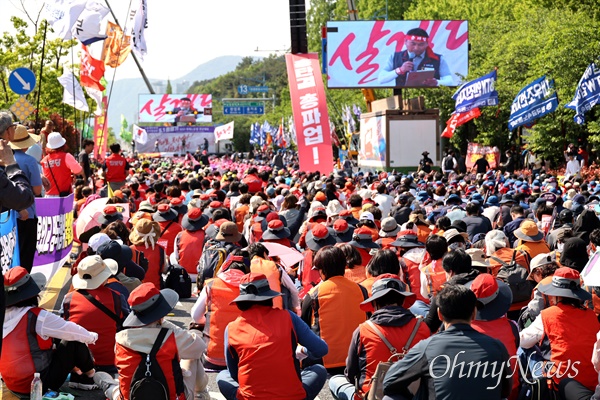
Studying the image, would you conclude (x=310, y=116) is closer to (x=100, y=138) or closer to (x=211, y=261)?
(x=100, y=138)

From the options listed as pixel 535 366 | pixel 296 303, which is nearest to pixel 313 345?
pixel 535 366

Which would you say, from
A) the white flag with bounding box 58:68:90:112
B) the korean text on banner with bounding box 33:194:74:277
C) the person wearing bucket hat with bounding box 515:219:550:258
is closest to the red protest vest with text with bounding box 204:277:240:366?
the korean text on banner with bounding box 33:194:74:277

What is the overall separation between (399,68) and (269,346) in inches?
1377

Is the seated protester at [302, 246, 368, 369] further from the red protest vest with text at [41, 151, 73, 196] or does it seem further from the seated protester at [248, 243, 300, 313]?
the red protest vest with text at [41, 151, 73, 196]

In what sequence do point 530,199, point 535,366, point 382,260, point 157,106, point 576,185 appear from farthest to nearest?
1. point 157,106
2. point 576,185
3. point 530,199
4. point 382,260
5. point 535,366

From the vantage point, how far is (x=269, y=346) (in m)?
5.59

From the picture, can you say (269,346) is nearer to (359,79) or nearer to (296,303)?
(296,303)

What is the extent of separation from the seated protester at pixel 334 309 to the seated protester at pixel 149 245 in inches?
141

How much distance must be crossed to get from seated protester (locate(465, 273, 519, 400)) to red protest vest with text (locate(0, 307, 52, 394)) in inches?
125

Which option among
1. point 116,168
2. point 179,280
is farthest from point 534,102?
point 179,280

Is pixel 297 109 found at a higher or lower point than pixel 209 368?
higher

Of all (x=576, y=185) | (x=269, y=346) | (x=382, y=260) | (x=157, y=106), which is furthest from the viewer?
(x=157, y=106)

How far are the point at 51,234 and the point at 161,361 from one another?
4.82m

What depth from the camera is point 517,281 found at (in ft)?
26.3
